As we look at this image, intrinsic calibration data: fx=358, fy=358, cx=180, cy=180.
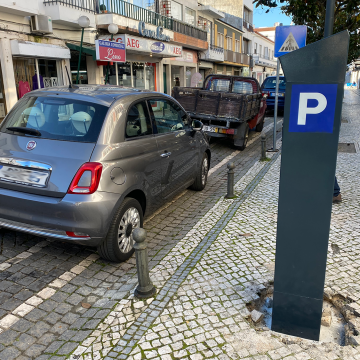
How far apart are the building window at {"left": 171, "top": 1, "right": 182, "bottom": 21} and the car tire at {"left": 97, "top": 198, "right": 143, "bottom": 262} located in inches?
902

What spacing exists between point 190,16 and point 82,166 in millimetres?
26925

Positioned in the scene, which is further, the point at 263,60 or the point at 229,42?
the point at 263,60

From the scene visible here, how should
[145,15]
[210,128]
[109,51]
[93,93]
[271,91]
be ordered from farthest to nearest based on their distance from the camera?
[145,15] → [271,91] → [109,51] → [210,128] → [93,93]

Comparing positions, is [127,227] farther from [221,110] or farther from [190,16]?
[190,16]

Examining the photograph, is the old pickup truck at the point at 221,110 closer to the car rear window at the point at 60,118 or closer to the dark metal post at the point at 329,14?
the dark metal post at the point at 329,14

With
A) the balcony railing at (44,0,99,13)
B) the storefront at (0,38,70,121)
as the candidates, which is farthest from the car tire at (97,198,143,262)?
the balcony railing at (44,0,99,13)

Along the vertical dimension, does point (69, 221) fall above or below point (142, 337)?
above

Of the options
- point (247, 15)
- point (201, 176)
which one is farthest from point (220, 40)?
point (201, 176)

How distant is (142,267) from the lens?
330 centimetres

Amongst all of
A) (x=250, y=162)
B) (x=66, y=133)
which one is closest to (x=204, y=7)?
(x=250, y=162)

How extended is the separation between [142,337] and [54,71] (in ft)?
43.2

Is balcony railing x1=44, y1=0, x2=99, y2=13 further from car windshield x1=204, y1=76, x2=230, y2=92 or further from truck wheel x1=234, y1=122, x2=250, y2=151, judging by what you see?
truck wheel x1=234, y1=122, x2=250, y2=151

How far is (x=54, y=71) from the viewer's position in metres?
13.9

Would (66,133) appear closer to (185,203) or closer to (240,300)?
(240,300)
